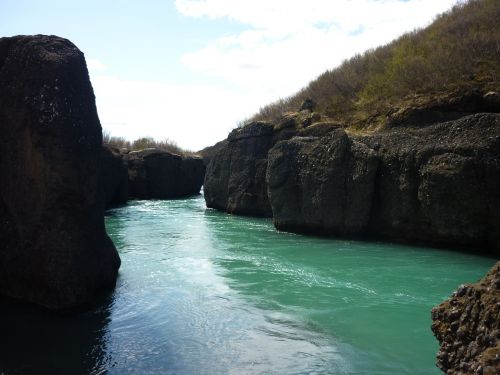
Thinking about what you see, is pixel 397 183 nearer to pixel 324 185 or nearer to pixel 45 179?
pixel 324 185

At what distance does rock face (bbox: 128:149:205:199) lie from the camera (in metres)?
29.1

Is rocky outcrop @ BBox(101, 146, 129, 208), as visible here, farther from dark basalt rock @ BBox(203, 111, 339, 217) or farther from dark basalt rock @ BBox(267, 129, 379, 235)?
dark basalt rock @ BBox(267, 129, 379, 235)

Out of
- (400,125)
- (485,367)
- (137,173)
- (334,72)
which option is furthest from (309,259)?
(137,173)

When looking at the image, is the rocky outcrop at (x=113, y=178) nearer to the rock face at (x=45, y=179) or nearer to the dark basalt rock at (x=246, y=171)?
the dark basalt rock at (x=246, y=171)

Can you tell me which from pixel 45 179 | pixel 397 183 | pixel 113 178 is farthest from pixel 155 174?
pixel 45 179

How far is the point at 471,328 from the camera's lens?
11.2 feet

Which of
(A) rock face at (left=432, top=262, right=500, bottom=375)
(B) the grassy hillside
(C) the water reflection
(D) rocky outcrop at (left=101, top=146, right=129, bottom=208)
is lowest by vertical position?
(C) the water reflection

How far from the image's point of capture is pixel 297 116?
18094mm

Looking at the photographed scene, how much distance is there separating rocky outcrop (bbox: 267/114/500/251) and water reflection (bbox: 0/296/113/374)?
7.48m

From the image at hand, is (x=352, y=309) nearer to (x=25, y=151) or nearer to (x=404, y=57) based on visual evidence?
(x=25, y=151)

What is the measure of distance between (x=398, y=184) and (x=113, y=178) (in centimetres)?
1545

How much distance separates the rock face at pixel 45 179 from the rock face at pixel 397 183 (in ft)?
24.0

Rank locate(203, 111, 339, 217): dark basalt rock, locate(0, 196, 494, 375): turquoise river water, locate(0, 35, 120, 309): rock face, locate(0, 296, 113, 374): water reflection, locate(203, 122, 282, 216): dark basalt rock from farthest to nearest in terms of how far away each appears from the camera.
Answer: locate(203, 122, 282, 216): dark basalt rock → locate(203, 111, 339, 217): dark basalt rock → locate(0, 35, 120, 309): rock face → locate(0, 196, 494, 375): turquoise river water → locate(0, 296, 113, 374): water reflection

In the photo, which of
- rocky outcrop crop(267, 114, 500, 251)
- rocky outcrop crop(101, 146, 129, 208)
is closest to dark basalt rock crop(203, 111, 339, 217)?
rocky outcrop crop(267, 114, 500, 251)
